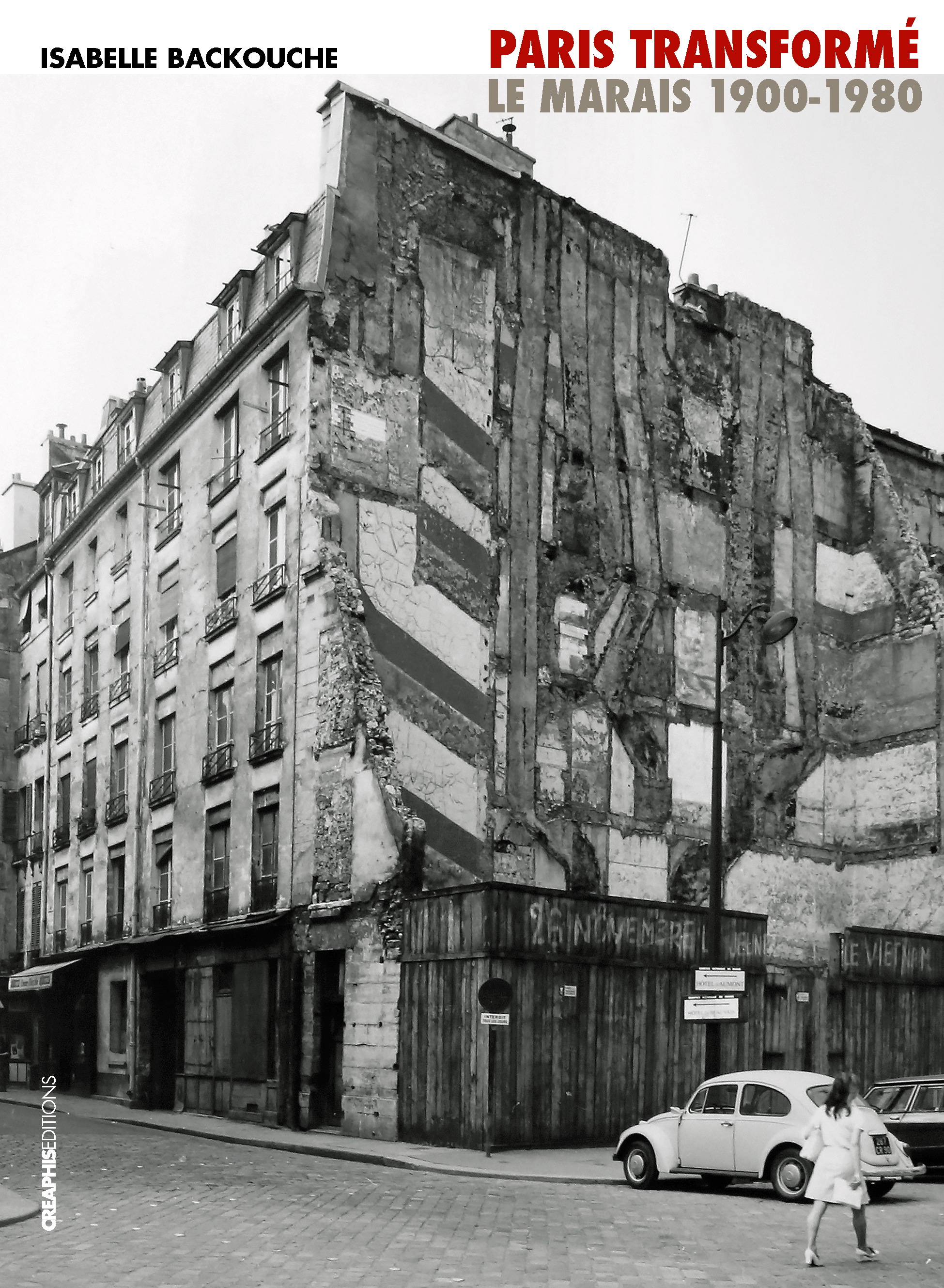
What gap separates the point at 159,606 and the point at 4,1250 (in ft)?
71.6

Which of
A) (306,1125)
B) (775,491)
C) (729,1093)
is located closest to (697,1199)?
(729,1093)

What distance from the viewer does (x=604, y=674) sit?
27.7 metres

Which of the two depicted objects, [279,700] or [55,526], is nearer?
[279,700]

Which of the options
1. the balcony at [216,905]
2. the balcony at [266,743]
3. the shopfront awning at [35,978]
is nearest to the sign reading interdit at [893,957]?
the balcony at [266,743]

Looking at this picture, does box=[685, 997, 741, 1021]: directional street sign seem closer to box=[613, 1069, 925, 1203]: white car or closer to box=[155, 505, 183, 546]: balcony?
box=[613, 1069, 925, 1203]: white car

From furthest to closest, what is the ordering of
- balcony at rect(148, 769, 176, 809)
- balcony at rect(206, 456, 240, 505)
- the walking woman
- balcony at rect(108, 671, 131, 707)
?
balcony at rect(108, 671, 131, 707)
balcony at rect(148, 769, 176, 809)
balcony at rect(206, 456, 240, 505)
the walking woman

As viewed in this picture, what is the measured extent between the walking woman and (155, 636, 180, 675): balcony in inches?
829

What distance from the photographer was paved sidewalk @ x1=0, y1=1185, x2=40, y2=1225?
11945 millimetres

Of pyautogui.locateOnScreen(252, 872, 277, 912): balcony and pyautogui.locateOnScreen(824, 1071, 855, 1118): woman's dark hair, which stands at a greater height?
pyautogui.locateOnScreen(252, 872, 277, 912): balcony

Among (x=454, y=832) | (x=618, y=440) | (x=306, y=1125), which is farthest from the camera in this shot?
(x=618, y=440)

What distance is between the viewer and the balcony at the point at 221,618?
1093 inches

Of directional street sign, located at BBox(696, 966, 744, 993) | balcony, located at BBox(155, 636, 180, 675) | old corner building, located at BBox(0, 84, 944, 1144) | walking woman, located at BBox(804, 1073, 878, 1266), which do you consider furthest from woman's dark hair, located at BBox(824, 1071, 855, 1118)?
balcony, located at BBox(155, 636, 180, 675)

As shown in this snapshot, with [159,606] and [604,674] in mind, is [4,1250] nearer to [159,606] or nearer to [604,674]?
[604,674]

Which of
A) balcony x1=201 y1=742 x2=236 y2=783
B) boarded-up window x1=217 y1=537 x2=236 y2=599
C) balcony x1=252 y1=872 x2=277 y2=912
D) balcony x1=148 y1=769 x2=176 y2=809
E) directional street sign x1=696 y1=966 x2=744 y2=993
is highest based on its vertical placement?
boarded-up window x1=217 y1=537 x2=236 y2=599
